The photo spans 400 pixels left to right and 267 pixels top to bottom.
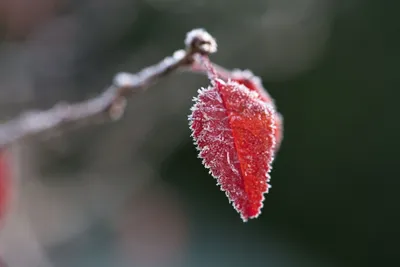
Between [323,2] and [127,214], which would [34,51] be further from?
[323,2]

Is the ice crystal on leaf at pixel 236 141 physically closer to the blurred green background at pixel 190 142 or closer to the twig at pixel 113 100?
the twig at pixel 113 100

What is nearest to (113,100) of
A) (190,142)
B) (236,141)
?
(236,141)

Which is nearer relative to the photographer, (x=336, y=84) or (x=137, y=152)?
(x=137, y=152)

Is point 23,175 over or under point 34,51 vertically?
under

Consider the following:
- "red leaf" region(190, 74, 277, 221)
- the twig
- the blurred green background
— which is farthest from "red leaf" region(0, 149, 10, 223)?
the blurred green background

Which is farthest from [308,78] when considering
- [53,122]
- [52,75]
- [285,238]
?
[53,122]

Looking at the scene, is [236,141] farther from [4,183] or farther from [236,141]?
[4,183]
